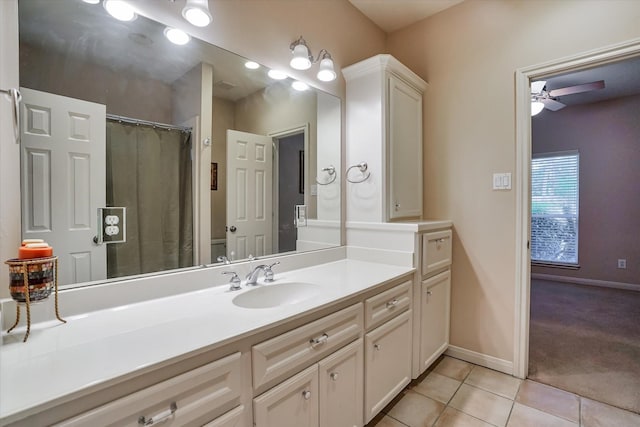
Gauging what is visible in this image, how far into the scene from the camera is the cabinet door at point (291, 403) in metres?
0.96

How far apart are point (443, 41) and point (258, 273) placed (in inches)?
86.0

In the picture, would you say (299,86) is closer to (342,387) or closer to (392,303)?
(392,303)

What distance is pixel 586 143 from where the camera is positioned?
4.14 metres

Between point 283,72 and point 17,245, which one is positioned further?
point 283,72

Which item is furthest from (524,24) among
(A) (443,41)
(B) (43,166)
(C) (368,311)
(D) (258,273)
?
(B) (43,166)

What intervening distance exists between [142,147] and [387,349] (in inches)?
58.5

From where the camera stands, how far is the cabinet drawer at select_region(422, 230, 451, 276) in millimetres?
1905

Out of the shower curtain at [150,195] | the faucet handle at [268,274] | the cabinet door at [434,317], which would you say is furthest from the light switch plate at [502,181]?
the shower curtain at [150,195]

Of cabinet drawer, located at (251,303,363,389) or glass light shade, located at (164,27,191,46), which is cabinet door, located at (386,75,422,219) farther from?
glass light shade, located at (164,27,191,46)

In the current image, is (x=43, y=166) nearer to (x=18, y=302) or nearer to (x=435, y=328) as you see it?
(x=18, y=302)

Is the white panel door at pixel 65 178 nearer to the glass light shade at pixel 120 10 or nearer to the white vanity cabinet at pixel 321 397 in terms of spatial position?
the glass light shade at pixel 120 10

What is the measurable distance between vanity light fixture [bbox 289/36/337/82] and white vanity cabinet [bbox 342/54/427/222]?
0.30 meters

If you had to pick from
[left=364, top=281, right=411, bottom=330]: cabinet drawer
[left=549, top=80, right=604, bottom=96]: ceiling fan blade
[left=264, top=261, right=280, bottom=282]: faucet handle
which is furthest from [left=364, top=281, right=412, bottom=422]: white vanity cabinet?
[left=549, top=80, right=604, bottom=96]: ceiling fan blade

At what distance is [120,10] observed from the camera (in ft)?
3.78
